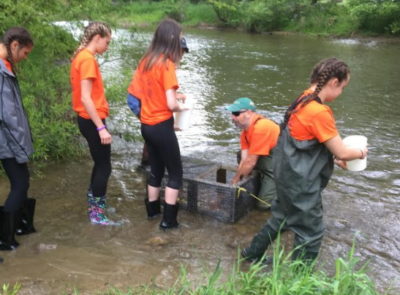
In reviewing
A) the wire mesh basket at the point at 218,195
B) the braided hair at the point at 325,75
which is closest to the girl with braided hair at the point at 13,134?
the wire mesh basket at the point at 218,195

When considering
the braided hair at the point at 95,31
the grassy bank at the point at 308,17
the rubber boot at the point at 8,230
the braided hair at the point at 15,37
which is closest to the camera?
the braided hair at the point at 15,37

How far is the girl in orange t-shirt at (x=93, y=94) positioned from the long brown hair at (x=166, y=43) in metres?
0.44

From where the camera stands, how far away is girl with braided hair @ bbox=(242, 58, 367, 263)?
3.07 metres

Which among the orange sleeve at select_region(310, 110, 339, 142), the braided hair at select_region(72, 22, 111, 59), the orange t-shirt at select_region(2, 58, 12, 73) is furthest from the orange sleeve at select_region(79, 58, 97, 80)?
the orange sleeve at select_region(310, 110, 339, 142)

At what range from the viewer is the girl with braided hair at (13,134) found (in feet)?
11.3

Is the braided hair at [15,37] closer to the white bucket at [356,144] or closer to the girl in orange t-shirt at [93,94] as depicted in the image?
the girl in orange t-shirt at [93,94]

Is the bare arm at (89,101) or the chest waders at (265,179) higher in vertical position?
the bare arm at (89,101)

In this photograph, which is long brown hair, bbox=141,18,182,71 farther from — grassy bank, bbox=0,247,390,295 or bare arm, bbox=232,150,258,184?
grassy bank, bbox=0,247,390,295

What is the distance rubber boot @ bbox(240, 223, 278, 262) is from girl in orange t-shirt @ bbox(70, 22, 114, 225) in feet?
4.78

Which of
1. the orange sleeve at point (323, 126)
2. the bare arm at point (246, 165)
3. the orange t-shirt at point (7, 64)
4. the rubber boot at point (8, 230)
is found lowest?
the rubber boot at point (8, 230)

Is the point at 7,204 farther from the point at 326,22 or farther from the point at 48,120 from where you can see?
the point at 326,22

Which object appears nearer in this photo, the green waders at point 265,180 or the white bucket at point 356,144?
the white bucket at point 356,144

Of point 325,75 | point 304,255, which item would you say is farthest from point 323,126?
point 304,255

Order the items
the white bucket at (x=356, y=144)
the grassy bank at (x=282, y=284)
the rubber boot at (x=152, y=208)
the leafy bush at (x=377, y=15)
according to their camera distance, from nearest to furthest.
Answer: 1. the grassy bank at (x=282, y=284)
2. the white bucket at (x=356, y=144)
3. the rubber boot at (x=152, y=208)
4. the leafy bush at (x=377, y=15)
